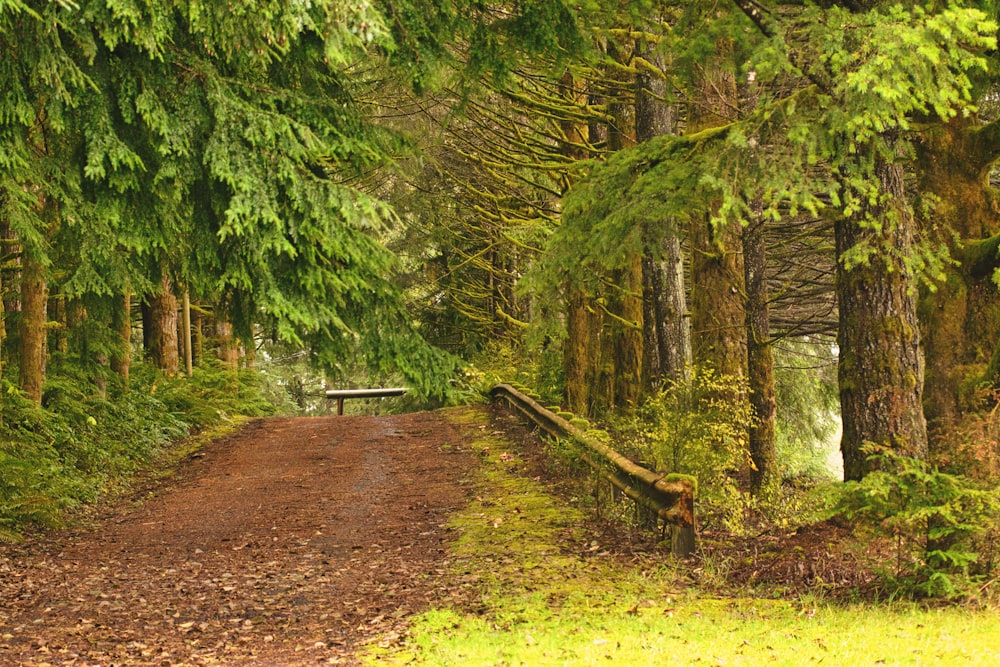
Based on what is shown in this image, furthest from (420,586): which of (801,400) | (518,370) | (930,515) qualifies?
(801,400)

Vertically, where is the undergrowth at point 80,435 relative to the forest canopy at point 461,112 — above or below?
below

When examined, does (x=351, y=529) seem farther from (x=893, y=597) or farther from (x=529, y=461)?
(x=893, y=597)

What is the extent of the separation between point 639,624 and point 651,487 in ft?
7.09

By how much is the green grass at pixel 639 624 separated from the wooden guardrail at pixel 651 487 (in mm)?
371

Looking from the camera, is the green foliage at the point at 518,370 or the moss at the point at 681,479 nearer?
the moss at the point at 681,479

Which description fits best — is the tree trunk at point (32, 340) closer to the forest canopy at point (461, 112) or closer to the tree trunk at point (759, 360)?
the forest canopy at point (461, 112)

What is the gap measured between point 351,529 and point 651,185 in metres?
5.07

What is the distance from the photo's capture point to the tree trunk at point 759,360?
42.8ft

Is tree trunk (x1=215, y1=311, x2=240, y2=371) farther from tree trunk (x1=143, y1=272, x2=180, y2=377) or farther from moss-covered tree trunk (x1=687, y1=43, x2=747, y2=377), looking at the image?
moss-covered tree trunk (x1=687, y1=43, x2=747, y2=377)

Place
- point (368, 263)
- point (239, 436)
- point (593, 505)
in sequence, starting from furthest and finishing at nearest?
1. point (239, 436)
2. point (593, 505)
3. point (368, 263)

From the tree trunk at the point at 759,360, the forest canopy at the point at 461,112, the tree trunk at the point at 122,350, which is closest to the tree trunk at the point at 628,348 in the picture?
the tree trunk at the point at 759,360

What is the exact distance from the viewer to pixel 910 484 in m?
6.49

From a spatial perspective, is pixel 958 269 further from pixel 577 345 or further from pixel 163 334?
pixel 163 334

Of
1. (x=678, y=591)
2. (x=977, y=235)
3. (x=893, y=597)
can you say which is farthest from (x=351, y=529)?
(x=977, y=235)
